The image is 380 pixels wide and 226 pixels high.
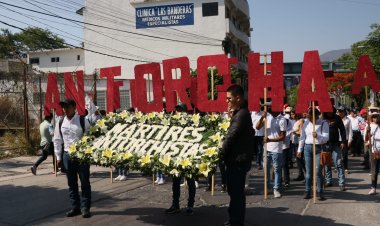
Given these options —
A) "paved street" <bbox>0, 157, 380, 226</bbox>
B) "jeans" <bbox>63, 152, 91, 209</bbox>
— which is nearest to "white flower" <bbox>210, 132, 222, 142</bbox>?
"paved street" <bbox>0, 157, 380, 226</bbox>

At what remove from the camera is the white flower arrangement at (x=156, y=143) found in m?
5.57

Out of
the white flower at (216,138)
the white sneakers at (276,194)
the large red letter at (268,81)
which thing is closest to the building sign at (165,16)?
the large red letter at (268,81)

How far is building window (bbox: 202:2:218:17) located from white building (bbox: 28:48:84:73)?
16.2m

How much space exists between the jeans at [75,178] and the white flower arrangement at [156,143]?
15.4 inches

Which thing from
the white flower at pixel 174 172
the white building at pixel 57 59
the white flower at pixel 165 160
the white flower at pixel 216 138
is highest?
the white building at pixel 57 59

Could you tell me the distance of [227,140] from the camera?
5.49 metres

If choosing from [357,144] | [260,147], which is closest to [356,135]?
[357,144]

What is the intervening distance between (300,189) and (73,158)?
5.05m

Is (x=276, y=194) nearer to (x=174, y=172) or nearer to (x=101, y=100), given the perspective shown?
(x=174, y=172)

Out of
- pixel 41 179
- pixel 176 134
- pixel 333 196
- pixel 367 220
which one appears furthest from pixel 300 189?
pixel 41 179

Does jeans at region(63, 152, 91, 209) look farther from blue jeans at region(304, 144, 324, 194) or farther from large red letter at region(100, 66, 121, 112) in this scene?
blue jeans at region(304, 144, 324, 194)

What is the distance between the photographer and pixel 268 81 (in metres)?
7.75

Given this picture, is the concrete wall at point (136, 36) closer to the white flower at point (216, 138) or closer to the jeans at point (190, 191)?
the jeans at point (190, 191)

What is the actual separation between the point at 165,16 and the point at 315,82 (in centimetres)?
3057
